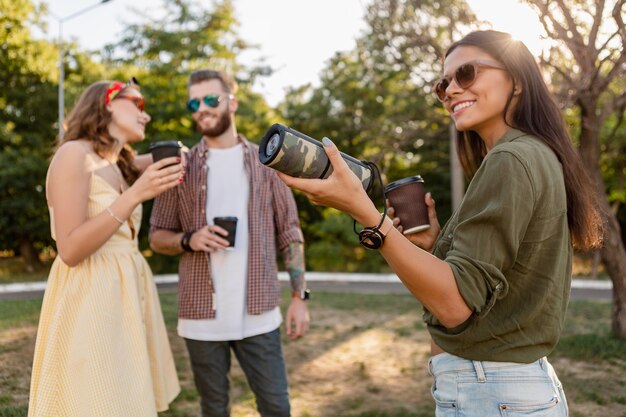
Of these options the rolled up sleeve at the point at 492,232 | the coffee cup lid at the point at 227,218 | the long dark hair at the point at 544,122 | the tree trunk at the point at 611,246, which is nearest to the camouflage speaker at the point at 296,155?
the rolled up sleeve at the point at 492,232

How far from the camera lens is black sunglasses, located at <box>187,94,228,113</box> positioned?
329cm

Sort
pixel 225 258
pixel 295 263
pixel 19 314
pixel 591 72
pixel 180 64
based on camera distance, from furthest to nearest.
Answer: pixel 180 64, pixel 19 314, pixel 591 72, pixel 295 263, pixel 225 258

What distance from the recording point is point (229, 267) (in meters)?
3.16

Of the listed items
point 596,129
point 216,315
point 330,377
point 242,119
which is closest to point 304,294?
point 216,315

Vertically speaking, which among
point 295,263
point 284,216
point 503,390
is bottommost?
point 503,390

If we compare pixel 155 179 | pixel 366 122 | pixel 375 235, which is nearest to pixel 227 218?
pixel 155 179

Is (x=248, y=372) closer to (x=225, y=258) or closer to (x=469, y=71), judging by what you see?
(x=225, y=258)

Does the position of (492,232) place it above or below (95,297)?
above

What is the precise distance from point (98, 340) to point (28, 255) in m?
22.9

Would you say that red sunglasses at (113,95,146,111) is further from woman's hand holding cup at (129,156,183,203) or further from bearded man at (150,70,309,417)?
woman's hand holding cup at (129,156,183,203)

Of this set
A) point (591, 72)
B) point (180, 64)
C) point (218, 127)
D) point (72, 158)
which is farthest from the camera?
point (180, 64)

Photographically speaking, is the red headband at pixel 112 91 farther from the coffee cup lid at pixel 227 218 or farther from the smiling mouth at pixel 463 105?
the smiling mouth at pixel 463 105

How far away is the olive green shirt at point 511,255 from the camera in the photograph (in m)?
1.42

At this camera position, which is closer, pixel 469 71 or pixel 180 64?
pixel 469 71
